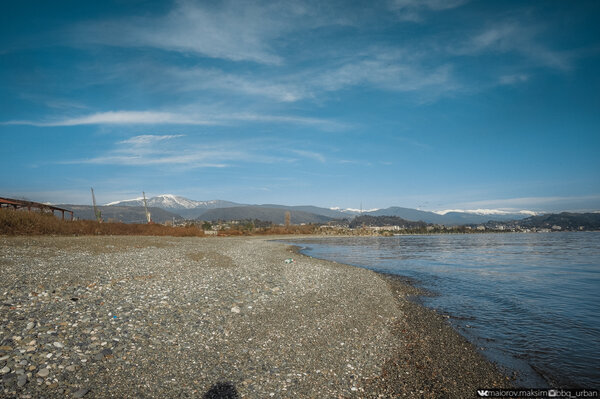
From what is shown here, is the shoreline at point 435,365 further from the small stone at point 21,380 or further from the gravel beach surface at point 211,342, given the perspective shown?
the small stone at point 21,380

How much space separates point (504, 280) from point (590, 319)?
11677mm

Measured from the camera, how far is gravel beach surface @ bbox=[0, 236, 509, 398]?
701cm

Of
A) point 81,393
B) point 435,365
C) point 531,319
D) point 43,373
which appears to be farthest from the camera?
point 531,319

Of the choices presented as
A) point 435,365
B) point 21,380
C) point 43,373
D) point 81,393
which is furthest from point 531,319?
point 21,380

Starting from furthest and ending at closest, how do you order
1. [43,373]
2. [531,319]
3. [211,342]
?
[531,319] → [211,342] → [43,373]

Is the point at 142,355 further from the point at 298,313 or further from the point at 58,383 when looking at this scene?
the point at 298,313

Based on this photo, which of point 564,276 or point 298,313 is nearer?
point 298,313

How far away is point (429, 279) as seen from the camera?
2638 centimetres

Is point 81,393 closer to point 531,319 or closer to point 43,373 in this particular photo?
point 43,373

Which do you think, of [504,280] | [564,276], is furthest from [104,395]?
[564,276]

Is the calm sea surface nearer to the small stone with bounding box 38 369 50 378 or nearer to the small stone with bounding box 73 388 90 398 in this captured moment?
the small stone with bounding box 73 388 90 398

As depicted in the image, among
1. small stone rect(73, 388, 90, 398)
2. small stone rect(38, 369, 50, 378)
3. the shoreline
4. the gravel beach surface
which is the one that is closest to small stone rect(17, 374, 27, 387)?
the gravel beach surface

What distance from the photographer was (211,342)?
9445 millimetres

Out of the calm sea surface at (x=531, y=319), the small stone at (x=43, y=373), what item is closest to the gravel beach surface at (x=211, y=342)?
the small stone at (x=43, y=373)
